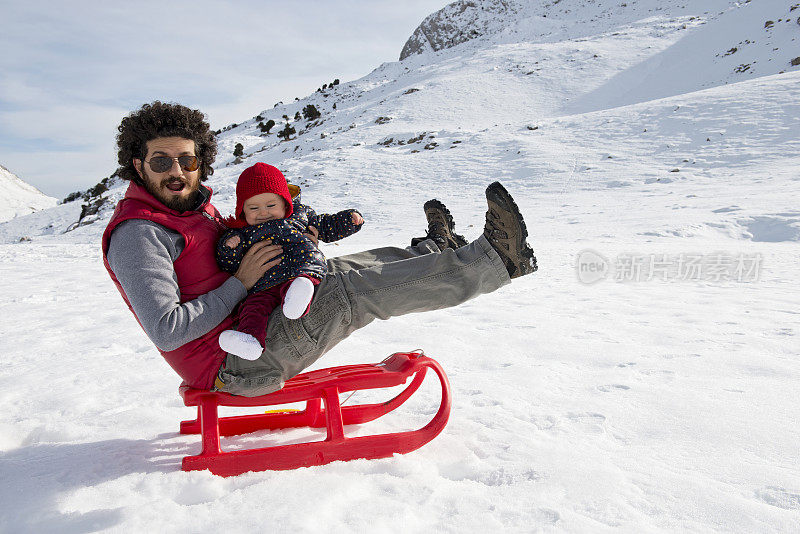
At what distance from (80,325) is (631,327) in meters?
5.09

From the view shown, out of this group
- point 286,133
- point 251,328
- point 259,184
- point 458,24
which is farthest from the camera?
point 458,24

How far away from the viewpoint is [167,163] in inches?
98.4

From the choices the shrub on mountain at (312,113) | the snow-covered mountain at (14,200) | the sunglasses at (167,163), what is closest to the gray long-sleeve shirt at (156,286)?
the sunglasses at (167,163)

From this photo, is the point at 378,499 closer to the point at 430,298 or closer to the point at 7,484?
the point at 430,298

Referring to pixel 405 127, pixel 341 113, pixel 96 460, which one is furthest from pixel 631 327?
pixel 341 113

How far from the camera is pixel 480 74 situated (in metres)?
30.9

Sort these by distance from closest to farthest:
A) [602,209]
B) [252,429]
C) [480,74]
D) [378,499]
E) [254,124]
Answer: [378,499] < [252,429] < [602,209] < [480,74] < [254,124]

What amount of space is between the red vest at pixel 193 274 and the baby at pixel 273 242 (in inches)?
3.1

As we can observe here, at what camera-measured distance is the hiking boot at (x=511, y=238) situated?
235 cm

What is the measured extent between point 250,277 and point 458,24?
66.8 meters

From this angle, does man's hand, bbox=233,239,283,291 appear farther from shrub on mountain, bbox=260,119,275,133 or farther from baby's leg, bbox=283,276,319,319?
shrub on mountain, bbox=260,119,275,133

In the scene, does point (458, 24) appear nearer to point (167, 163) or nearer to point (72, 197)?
point (72, 197)

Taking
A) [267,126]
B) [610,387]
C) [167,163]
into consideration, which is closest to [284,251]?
[167,163]

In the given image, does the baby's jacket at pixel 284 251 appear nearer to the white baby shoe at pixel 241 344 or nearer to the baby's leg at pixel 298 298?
the baby's leg at pixel 298 298
